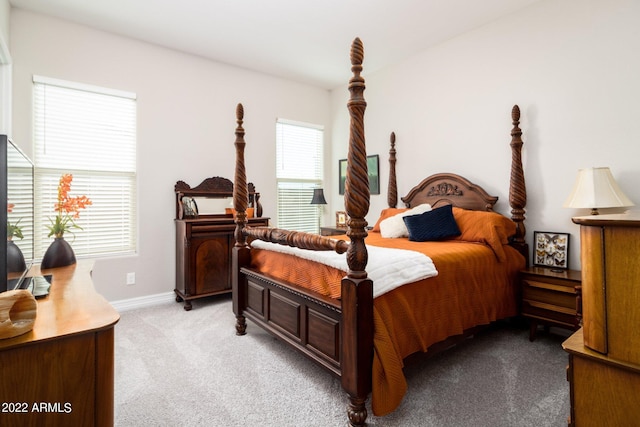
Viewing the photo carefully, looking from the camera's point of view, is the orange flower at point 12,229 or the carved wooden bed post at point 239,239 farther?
the carved wooden bed post at point 239,239

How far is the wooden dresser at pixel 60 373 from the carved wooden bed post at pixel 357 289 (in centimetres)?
103

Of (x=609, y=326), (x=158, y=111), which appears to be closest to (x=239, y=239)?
(x=158, y=111)

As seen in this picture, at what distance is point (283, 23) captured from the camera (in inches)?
127

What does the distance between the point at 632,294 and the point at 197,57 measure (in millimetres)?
4361

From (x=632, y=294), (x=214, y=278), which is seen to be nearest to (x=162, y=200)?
(x=214, y=278)

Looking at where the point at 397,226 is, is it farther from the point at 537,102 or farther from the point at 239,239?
the point at 537,102

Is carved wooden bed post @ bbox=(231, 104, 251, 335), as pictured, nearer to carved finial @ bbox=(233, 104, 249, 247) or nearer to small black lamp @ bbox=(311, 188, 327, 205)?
carved finial @ bbox=(233, 104, 249, 247)

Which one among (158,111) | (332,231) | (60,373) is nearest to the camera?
(60,373)

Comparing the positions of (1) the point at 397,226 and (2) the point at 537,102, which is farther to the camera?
(1) the point at 397,226

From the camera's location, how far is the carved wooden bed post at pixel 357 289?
1.64 m

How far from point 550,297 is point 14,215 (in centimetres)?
343

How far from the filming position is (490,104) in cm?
327

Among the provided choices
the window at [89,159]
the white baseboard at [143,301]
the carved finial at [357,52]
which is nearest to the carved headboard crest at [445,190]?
the carved finial at [357,52]

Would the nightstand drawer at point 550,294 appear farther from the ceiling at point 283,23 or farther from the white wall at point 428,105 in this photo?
the ceiling at point 283,23
